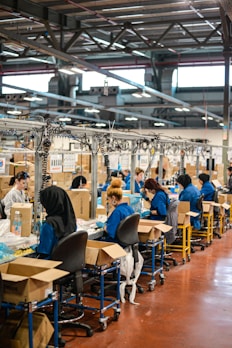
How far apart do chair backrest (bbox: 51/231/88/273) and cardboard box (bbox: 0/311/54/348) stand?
18.1 inches

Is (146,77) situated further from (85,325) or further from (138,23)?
(85,325)

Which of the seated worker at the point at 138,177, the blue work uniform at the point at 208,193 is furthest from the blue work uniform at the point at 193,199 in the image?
the blue work uniform at the point at 208,193

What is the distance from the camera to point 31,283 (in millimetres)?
2938

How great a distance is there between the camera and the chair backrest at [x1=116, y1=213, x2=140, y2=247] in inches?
171

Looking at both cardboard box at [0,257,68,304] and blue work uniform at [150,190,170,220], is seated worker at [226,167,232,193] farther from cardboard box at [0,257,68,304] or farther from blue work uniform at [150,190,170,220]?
cardboard box at [0,257,68,304]

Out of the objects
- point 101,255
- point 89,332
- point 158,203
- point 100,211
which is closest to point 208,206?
point 158,203

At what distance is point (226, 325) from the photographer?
409 centimetres

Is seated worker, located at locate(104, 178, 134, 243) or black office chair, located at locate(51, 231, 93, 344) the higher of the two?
seated worker, located at locate(104, 178, 134, 243)

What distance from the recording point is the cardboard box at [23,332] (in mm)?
3076

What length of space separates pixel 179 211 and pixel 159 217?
819mm

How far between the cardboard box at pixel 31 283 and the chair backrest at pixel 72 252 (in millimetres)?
152

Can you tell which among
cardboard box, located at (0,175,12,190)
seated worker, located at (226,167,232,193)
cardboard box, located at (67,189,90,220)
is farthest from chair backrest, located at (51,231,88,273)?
seated worker, located at (226,167,232,193)

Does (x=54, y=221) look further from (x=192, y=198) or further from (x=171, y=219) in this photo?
(x=192, y=198)

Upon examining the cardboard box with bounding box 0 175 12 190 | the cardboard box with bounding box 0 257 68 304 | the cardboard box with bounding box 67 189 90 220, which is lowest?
the cardboard box with bounding box 0 257 68 304
